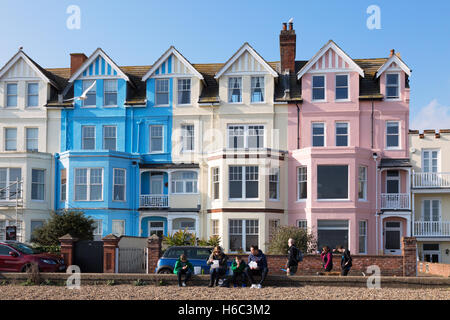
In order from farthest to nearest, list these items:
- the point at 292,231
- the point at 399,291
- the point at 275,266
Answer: the point at 292,231 < the point at 275,266 < the point at 399,291

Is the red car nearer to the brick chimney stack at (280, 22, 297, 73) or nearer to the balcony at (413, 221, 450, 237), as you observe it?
the brick chimney stack at (280, 22, 297, 73)

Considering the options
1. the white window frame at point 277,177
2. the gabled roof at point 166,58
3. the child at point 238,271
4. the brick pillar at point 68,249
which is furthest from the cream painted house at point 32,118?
the child at point 238,271

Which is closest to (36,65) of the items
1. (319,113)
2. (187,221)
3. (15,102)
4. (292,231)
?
(15,102)

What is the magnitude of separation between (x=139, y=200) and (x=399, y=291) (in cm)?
2022

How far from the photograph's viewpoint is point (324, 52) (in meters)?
38.0

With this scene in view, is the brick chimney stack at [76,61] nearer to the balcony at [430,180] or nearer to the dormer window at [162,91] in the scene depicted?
the dormer window at [162,91]

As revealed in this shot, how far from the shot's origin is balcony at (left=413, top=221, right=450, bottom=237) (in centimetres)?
3791

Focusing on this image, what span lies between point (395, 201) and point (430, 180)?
330 centimetres

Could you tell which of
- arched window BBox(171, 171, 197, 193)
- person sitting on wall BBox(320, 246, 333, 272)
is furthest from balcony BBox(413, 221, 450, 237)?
person sitting on wall BBox(320, 246, 333, 272)

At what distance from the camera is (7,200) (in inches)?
1468

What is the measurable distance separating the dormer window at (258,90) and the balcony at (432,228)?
11.4 metres

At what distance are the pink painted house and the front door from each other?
56mm

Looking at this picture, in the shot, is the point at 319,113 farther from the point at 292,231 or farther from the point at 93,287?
the point at 93,287

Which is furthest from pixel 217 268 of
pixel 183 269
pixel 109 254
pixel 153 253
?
pixel 109 254
